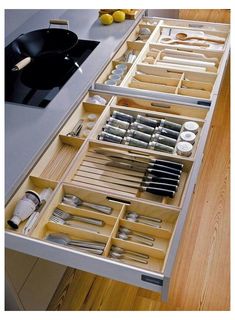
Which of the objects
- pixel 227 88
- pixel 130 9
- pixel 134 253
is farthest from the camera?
pixel 227 88

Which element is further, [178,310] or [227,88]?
[227,88]

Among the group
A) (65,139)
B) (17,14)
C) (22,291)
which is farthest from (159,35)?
(22,291)

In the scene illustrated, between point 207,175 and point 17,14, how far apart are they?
52.3 inches

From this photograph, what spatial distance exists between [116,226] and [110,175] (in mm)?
201

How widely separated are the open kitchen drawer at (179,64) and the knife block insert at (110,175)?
0.31 metres

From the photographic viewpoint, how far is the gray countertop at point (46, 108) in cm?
109

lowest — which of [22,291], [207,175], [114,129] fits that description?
[22,291]

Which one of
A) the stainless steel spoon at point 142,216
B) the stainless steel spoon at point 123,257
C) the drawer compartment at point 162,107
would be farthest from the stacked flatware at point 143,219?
the drawer compartment at point 162,107

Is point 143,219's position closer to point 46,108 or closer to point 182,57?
point 46,108

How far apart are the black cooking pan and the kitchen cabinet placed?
0.73 feet

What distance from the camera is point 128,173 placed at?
3.74 feet

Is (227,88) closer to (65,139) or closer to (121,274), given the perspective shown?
(65,139)

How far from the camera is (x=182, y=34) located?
1.79 metres

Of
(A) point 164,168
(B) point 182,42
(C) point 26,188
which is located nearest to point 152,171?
(A) point 164,168
